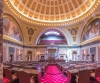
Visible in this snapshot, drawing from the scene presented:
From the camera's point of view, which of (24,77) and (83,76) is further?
(83,76)

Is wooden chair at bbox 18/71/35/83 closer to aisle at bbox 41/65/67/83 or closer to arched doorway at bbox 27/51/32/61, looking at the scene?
aisle at bbox 41/65/67/83

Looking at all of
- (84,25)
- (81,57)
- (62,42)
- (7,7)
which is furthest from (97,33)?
(7,7)

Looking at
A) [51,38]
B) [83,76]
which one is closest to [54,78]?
[83,76]

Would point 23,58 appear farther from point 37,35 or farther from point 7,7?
point 7,7

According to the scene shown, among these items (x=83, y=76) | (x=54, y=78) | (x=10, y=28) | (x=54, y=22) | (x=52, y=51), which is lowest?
(x=54, y=78)

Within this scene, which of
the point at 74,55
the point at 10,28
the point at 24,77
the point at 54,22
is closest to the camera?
the point at 24,77

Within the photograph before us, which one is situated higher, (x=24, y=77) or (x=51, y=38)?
(x=51, y=38)

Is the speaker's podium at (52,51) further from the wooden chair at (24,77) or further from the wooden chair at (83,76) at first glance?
the wooden chair at (24,77)

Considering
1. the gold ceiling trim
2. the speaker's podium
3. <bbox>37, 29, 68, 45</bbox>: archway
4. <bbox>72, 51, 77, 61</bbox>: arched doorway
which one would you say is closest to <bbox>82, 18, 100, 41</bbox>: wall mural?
the gold ceiling trim

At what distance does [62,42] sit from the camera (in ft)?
91.8

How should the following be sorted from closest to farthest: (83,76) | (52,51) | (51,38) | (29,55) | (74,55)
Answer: (83,76)
(74,55)
(29,55)
(52,51)
(51,38)

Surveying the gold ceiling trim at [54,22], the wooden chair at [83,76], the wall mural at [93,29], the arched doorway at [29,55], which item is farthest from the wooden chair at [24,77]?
the arched doorway at [29,55]

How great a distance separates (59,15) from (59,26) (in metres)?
2.42

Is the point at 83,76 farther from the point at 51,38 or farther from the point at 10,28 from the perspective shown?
the point at 51,38
